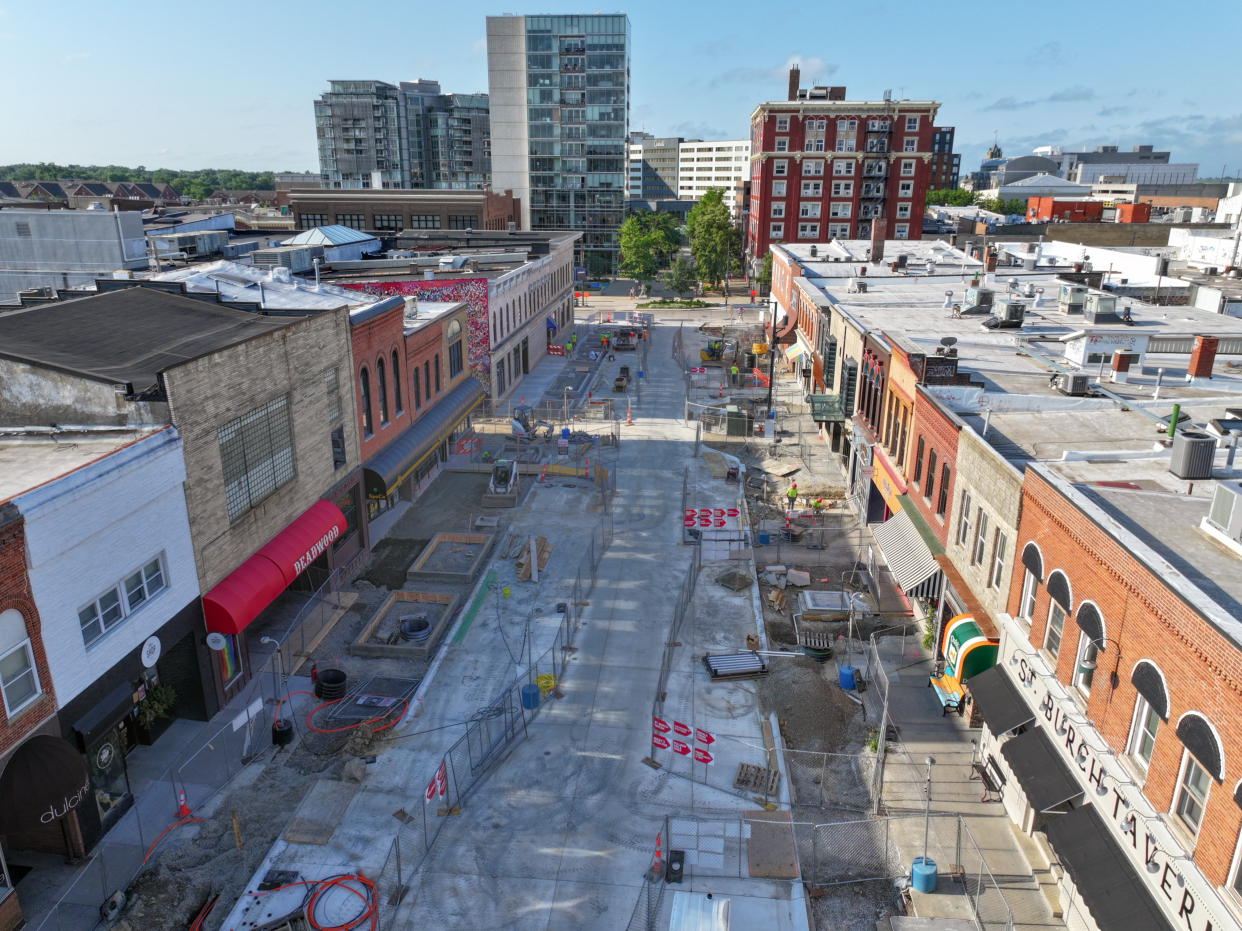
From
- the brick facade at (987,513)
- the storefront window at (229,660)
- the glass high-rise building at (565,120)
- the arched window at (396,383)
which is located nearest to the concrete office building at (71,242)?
the arched window at (396,383)

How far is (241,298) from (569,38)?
342 ft

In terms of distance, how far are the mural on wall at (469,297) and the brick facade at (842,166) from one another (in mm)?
66011

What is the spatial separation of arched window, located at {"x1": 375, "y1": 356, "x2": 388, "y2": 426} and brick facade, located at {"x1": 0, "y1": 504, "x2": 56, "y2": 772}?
18.9 m

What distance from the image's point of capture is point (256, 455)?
24.5 metres

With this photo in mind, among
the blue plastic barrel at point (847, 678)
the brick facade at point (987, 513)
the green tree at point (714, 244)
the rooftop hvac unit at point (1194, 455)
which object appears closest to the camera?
the rooftop hvac unit at point (1194, 455)

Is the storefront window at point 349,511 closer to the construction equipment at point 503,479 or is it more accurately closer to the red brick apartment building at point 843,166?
the construction equipment at point 503,479

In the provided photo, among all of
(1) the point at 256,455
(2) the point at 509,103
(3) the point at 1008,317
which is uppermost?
(2) the point at 509,103

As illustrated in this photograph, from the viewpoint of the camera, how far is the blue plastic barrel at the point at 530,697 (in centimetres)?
2295

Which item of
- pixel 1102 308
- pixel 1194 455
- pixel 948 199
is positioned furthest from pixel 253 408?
pixel 948 199

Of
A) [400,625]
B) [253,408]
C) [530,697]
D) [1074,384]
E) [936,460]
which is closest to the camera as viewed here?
[530,697]

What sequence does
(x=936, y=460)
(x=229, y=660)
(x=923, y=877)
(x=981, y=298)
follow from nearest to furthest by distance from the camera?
(x=923, y=877) < (x=229, y=660) < (x=936, y=460) < (x=981, y=298)

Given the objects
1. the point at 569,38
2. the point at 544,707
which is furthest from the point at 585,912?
the point at 569,38

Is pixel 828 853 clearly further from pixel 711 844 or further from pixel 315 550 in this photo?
pixel 315 550

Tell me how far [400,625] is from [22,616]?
1277cm
